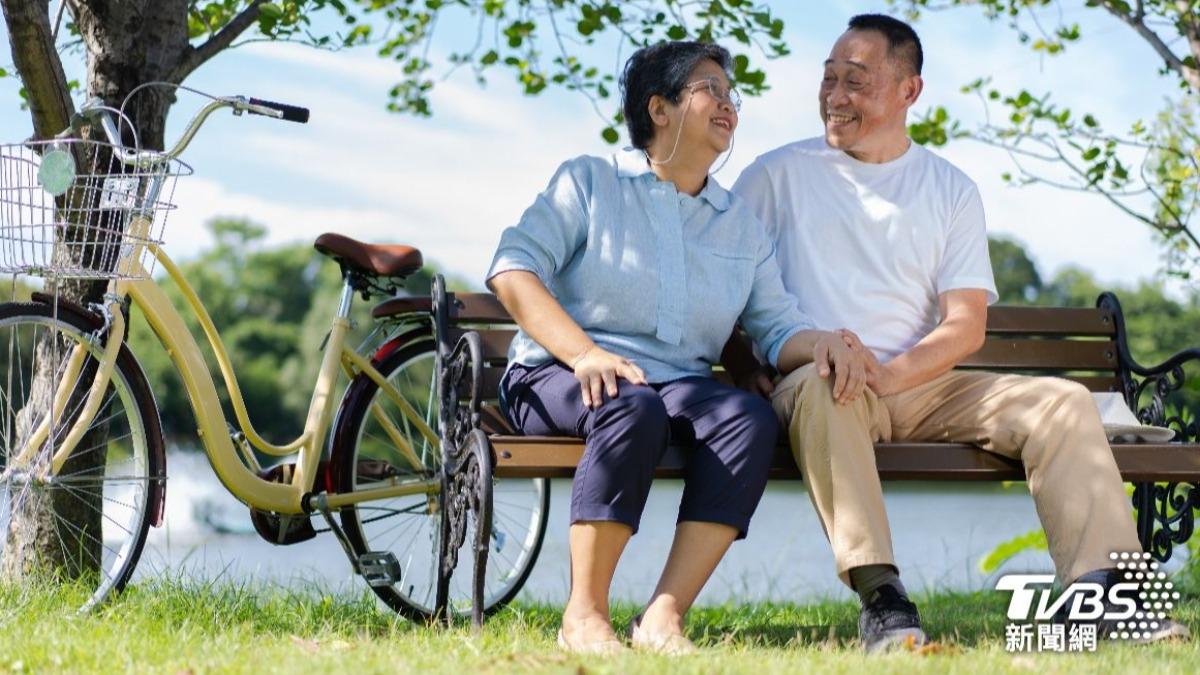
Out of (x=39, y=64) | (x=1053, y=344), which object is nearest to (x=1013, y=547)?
(x=1053, y=344)

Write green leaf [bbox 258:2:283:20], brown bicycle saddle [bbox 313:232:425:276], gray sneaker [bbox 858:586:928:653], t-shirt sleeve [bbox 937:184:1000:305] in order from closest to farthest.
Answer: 1. gray sneaker [bbox 858:586:928:653]
2. t-shirt sleeve [bbox 937:184:1000:305]
3. brown bicycle saddle [bbox 313:232:425:276]
4. green leaf [bbox 258:2:283:20]

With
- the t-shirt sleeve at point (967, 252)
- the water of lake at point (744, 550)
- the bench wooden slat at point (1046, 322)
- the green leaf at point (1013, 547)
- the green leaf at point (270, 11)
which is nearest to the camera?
the t-shirt sleeve at point (967, 252)

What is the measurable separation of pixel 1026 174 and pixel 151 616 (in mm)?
4028

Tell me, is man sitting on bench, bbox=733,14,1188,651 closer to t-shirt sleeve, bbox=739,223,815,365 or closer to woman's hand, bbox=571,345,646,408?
t-shirt sleeve, bbox=739,223,815,365

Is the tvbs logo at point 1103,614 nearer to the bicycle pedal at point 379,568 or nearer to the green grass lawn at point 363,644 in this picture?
the green grass lawn at point 363,644

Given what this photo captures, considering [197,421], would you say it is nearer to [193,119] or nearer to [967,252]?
[193,119]

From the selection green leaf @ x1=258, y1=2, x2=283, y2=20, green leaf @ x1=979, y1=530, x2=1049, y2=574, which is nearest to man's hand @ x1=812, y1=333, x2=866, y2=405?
green leaf @ x1=258, y1=2, x2=283, y2=20

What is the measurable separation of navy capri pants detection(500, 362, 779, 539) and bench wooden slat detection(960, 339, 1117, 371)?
Answer: 131 cm

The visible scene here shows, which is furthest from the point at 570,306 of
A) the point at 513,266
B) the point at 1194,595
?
the point at 1194,595

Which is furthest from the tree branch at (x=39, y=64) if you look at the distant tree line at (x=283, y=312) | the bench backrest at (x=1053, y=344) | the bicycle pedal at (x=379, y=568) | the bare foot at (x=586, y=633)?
the distant tree line at (x=283, y=312)

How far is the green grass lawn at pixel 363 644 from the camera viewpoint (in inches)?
109

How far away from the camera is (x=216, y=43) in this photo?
4.54 metres

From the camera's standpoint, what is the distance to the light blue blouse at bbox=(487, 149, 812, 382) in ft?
11.3

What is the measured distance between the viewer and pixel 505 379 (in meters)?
3.60
